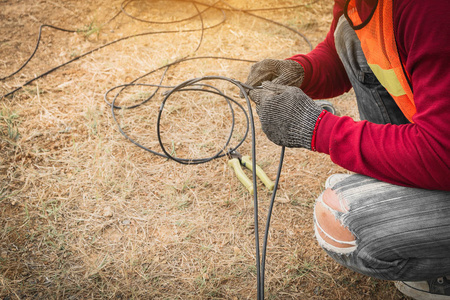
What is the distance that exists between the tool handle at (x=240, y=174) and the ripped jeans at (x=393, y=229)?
1.97 ft

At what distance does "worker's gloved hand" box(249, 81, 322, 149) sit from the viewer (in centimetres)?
108

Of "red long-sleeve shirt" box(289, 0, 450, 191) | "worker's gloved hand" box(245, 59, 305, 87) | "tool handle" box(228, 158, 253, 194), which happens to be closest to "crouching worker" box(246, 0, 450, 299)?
"red long-sleeve shirt" box(289, 0, 450, 191)

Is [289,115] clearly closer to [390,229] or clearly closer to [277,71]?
[277,71]

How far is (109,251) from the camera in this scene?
1.47m

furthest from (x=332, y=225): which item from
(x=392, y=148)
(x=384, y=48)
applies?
(x=384, y=48)

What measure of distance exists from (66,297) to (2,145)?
1099mm

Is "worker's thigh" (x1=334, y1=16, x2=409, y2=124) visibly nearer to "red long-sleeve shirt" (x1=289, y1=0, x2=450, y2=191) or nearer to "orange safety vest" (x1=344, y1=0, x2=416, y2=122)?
"orange safety vest" (x1=344, y1=0, x2=416, y2=122)

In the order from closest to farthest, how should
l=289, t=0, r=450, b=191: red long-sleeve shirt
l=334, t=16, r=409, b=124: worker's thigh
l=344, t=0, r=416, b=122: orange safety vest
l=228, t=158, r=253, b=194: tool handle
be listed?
l=289, t=0, r=450, b=191: red long-sleeve shirt, l=344, t=0, r=416, b=122: orange safety vest, l=334, t=16, r=409, b=124: worker's thigh, l=228, t=158, r=253, b=194: tool handle

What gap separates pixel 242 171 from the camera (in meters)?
1.76

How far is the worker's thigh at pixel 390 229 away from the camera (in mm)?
949

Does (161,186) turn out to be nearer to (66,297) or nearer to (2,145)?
(66,297)

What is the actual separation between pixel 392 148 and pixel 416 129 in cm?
8

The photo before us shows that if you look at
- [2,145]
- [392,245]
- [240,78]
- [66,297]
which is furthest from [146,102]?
[392,245]

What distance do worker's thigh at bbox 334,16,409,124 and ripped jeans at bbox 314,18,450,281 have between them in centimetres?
37
